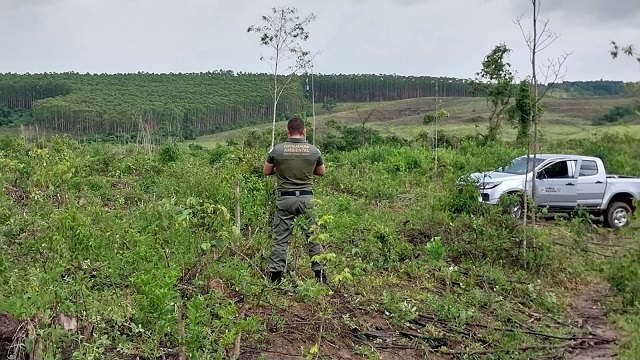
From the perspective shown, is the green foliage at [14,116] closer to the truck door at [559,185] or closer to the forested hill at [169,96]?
the forested hill at [169,96]

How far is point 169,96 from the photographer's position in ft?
229

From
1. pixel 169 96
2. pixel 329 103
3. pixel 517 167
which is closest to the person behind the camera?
pixel 517 167

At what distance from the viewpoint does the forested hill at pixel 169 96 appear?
53.8 meters

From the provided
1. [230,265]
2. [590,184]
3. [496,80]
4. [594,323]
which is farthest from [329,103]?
[230,265]

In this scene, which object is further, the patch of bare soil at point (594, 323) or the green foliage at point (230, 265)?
the patch of bare soil at point (594, 323)

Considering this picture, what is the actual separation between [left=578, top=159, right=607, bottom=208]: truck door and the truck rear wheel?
14.2 inches

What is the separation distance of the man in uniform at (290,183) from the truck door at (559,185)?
804 cm

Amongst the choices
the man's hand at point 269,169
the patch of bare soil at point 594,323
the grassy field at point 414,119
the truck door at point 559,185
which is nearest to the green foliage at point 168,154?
the truck door at point 559,185

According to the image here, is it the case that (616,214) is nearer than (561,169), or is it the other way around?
(561,169)

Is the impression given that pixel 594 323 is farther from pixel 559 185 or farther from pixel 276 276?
pixel 559 185

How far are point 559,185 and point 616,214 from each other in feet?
5.58

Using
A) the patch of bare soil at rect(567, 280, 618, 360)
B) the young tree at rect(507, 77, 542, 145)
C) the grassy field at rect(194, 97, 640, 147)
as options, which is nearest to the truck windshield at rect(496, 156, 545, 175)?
the patch of bare soil at rect(567, 280, 618, 360)

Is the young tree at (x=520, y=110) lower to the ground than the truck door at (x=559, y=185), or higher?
higher

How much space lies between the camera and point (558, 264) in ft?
32.9
